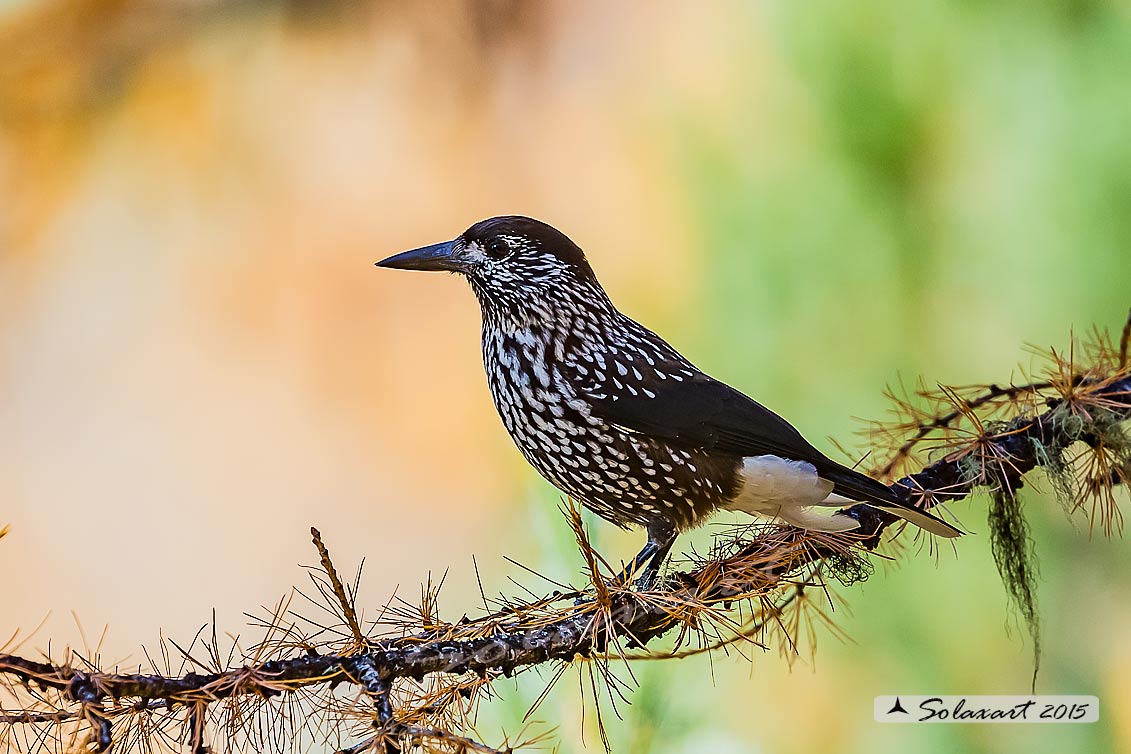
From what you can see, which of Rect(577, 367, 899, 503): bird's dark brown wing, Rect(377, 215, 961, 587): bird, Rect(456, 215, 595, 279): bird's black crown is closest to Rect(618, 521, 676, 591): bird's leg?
Rect(377, 215, 961, 587): bird

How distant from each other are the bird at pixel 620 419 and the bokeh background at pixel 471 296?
14.7 inches

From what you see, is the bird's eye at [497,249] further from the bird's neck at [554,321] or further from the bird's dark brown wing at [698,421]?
the bird's dark brown wing at [698,421]

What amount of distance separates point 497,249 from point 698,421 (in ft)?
1.16

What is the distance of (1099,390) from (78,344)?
5.04 feet

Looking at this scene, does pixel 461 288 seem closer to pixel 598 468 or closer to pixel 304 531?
pixel 304 531

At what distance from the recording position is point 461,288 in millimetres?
1749

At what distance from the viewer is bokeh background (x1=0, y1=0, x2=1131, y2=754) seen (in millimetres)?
1620

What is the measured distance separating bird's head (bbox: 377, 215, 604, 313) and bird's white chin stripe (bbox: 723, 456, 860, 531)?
0.34 meters

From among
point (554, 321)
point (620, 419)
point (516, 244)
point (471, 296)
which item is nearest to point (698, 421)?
point (620, 419)

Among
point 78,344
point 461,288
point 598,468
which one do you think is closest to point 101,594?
point 78,344

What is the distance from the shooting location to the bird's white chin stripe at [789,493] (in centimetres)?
125

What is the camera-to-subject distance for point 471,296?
5.73 ft

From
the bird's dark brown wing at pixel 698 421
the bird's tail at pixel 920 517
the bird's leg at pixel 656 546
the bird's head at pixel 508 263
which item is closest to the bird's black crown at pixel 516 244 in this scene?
the bird's head at pixel 508 263

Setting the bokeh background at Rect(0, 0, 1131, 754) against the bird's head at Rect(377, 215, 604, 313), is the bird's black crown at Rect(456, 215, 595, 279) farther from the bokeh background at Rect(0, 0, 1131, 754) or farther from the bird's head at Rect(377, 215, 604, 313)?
the bokeh background at Rect(0, 0, 1131, 754)
